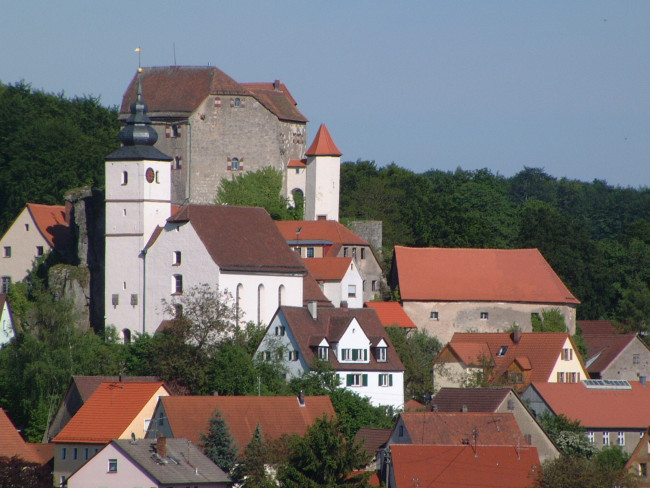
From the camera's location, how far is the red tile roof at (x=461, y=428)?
48375 millimetres

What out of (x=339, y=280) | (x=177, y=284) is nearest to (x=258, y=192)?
(x=339, y=280)

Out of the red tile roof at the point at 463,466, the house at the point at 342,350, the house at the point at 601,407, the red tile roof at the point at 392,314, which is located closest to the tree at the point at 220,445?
the red tile roof at the point at 463,466

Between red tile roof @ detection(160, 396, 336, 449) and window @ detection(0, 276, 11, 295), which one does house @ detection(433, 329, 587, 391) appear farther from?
window @ detection(0, 276, 11, 295)

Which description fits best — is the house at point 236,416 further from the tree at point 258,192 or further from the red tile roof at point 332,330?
the tree at point 258,192

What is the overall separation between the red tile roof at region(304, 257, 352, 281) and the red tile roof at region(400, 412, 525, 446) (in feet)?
57.5

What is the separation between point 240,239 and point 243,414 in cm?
1360

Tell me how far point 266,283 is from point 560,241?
2418 centimetres

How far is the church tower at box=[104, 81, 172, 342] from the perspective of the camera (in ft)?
201

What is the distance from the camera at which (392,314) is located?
66.8 m

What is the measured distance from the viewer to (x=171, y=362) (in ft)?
183

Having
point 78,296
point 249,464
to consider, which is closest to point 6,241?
point 78,296

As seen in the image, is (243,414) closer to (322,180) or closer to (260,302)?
(260,302)

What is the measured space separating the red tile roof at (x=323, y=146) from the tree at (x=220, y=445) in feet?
99.2

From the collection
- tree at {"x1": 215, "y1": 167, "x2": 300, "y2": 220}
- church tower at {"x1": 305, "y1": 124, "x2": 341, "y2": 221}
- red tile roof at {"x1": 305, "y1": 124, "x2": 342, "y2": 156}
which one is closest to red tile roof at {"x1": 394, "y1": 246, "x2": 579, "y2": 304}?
church tower at {"x1": 305, "y1": 124, "x2": 341, "y2": 221}
